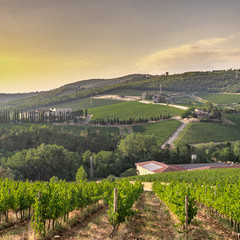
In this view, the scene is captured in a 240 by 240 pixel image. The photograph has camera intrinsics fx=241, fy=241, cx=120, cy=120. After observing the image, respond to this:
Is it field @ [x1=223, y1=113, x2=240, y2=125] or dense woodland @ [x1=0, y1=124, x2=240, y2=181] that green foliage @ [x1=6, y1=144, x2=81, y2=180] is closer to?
dense woodland @ [x1=0, y1=124, x2=240, y2=181]

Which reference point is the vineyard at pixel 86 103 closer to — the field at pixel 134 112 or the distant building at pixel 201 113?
the field at pixel 134 112

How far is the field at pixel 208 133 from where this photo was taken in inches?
3457

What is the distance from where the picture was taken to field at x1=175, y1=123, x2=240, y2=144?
87812mm

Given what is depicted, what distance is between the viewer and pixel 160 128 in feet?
328

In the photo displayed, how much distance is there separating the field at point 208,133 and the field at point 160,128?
503 centimetres

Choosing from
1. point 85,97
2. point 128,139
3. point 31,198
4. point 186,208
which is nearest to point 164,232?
point 186,208

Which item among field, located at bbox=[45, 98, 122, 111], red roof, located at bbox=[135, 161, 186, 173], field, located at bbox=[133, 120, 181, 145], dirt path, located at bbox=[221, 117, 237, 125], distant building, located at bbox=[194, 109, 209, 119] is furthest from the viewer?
field, located at bbox=[45, 98, 122, 111]

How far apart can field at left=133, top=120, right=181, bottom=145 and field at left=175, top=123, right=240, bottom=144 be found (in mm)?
5027

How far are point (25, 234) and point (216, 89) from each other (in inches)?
8101

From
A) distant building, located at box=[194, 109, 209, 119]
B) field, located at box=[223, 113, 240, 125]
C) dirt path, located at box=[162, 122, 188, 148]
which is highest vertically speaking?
distant building, located at box=[194, 109, 209, 119]

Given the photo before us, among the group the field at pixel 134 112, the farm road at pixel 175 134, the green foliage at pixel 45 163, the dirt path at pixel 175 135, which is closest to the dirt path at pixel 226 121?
the farm road at pixel 175 134

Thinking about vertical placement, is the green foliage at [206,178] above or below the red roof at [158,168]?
above

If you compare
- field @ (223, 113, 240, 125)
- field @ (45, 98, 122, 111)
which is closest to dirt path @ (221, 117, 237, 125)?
field @ (223, 113, 240, 125)

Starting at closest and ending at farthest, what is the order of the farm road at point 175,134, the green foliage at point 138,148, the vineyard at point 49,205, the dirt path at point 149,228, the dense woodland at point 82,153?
1. the vineyard at point 49,205
2. the dirt path at point 149,228
3. the dense woodland at point 82,153
4. the green foliage at point 138,148
5. the farm road at point 175,134
